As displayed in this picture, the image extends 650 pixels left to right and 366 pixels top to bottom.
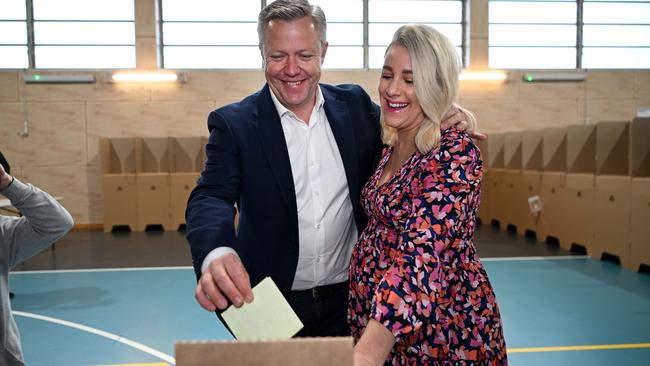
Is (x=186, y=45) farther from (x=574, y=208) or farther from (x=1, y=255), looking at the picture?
(x=1, y=255)

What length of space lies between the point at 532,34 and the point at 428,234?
1250 cm

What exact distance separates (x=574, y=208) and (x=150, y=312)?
18.8 feet

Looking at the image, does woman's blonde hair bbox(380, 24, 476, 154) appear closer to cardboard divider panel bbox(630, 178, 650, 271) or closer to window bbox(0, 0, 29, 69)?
cardboard divider panel bbox(630, 178, 650, 271)

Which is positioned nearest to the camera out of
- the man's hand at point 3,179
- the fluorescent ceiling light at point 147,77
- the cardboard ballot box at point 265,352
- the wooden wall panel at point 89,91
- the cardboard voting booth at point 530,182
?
the cardboard ballot box at point 265,352

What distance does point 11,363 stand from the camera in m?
2.10

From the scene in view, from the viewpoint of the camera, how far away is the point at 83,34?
1149cm

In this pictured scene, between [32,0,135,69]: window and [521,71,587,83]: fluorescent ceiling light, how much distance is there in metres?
8.67

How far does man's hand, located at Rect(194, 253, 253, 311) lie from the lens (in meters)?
1.08

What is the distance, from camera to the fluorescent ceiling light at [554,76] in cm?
1205

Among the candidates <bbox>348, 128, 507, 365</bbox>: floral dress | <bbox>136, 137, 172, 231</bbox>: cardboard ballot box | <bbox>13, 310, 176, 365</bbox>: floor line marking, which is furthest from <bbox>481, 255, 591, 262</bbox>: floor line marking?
<bbox>136, 137, 172, 231</bbox>: cardboard ballot box

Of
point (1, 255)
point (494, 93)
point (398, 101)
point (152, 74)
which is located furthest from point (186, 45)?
point (398, 101)

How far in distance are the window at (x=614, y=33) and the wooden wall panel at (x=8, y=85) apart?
12.4m

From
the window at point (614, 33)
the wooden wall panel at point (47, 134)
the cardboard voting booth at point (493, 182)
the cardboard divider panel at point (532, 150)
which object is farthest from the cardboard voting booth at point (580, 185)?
the wooden wall panel at point (47, 134)

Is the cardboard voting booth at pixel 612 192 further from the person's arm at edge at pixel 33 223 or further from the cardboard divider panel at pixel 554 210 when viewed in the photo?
the person's arm at edge at pixel 33 223
